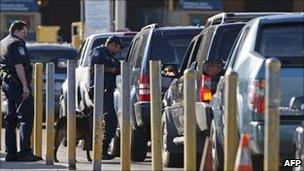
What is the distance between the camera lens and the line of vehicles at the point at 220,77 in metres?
10.1

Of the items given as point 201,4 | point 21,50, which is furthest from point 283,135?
point 201,4

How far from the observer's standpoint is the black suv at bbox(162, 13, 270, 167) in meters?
12.2

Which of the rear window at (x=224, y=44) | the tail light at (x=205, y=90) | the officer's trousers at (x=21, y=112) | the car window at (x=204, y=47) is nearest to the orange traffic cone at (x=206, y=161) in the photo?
the tail light at (x=205, y=90)

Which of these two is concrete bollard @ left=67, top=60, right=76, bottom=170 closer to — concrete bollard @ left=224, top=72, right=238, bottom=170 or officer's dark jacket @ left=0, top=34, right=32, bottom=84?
officer's dark jacket @ left=0, top=34, right=32, bottom=84

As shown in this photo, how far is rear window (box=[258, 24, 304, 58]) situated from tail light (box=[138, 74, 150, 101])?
390 cm

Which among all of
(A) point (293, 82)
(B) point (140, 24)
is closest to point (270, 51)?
(A) point (293, 82)

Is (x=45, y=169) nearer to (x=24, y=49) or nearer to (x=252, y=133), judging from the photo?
(x=24, y=49)

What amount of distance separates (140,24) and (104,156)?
3266cm

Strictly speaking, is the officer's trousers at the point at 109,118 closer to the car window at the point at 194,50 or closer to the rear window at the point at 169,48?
the rear window at the point at 169,48

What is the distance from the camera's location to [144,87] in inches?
573

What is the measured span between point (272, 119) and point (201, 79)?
12.5 ft

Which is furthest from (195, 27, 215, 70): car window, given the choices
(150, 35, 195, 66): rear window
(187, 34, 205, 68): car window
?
(150, 35, 195, 66): rear window

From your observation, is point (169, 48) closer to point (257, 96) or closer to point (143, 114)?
point (143, 114)

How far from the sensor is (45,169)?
43.4ft
